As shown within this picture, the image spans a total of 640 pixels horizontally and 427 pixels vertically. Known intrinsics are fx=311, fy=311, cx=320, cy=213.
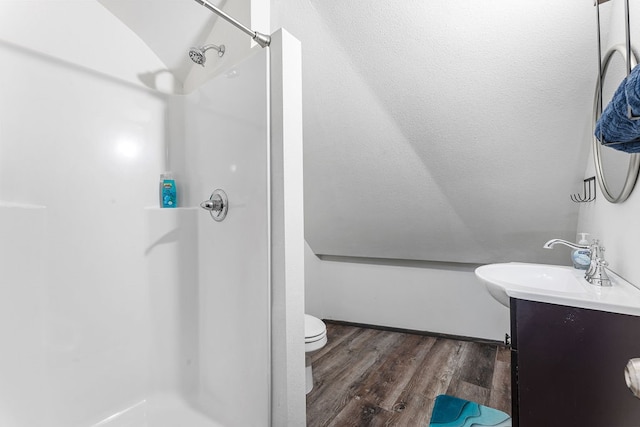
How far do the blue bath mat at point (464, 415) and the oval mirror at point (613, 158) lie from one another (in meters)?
1.25

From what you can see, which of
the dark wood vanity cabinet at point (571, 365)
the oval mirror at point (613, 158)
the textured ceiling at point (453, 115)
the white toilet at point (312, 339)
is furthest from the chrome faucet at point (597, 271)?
the white toilet at point (312, 339)

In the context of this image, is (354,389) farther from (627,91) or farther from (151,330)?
(627,91)

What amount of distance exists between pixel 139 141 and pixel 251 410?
4.54 ft

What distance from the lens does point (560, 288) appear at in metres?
1.39

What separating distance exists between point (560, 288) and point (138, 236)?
2020 mm

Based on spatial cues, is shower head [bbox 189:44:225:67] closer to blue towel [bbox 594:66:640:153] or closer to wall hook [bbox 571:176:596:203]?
blue towel [bbox 594:66:640:153]

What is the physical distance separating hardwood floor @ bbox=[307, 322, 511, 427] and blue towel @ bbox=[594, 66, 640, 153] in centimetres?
155

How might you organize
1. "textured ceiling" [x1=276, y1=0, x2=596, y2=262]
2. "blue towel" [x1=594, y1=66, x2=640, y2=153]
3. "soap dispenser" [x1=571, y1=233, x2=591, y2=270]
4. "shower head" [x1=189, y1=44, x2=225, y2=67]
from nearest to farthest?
"blue towel" [x1=594, y1=66, x2=640, y2=153] → "shower head" [x1=189, y1=44, x2=225, y2=67] → "soap dispenser" [x1=571, y1=233, x2=591, y2=270] → "textured ceiling" [x1=276, y1=0, x2=596, y2=262]

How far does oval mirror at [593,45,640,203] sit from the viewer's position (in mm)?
1209

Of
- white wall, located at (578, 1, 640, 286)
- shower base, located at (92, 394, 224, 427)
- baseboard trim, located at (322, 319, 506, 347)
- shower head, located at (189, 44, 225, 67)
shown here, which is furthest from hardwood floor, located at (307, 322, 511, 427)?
shower head, located at (189, 44, 225, 67)

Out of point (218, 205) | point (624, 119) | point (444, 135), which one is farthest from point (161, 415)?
point (444, 135)

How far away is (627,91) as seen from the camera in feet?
2.20

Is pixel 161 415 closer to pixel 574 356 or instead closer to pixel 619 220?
pixel 574 356

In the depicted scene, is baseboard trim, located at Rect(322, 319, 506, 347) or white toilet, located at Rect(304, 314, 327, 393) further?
baseboard trim, located at Rect(322, 319, 506, 347)
